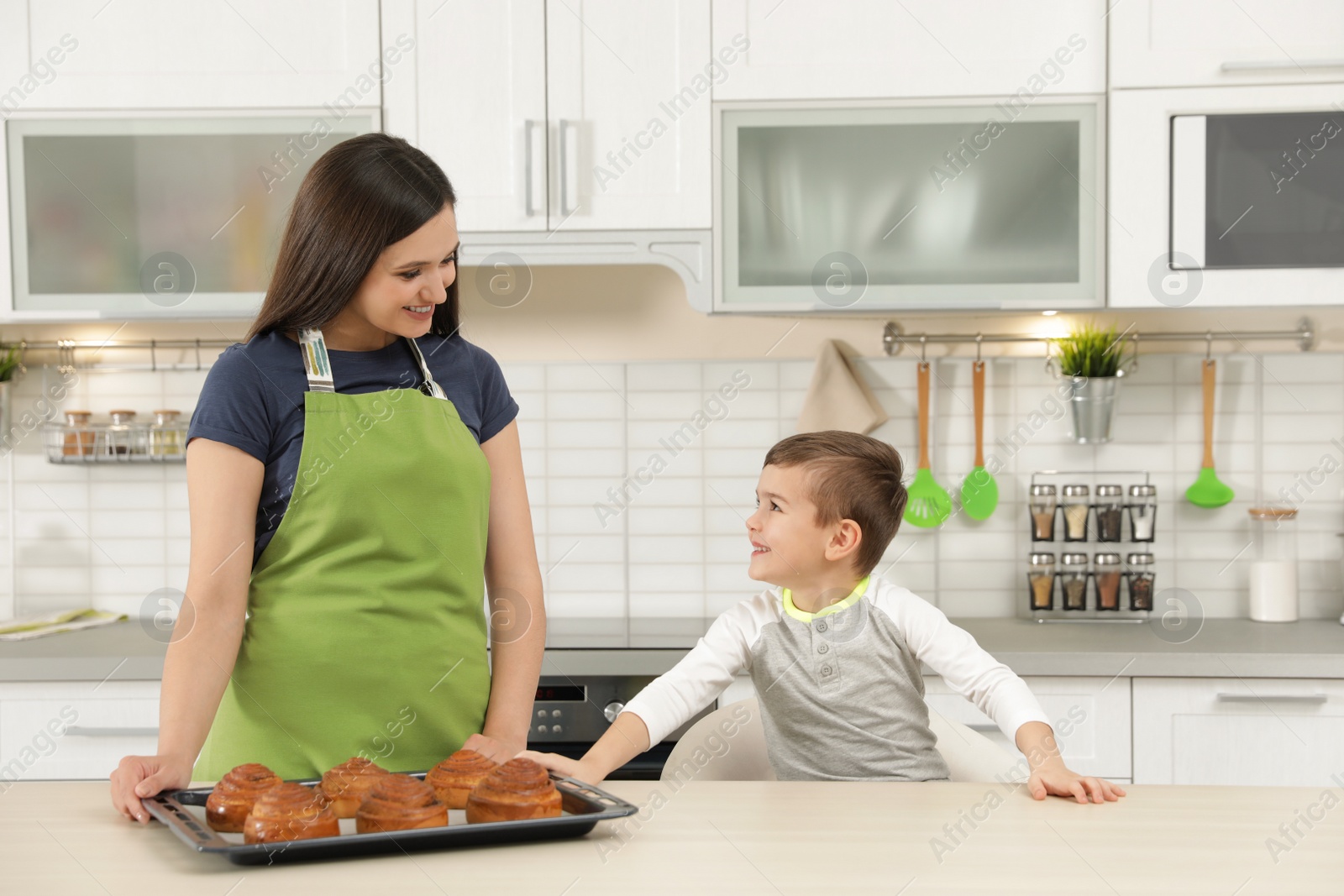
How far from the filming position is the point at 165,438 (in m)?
2.35

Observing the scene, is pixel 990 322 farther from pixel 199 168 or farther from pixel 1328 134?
pixel 199 168

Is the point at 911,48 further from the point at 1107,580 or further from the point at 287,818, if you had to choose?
the point at 287,818

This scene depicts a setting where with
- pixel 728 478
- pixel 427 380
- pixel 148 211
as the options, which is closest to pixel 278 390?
pixel 427 380

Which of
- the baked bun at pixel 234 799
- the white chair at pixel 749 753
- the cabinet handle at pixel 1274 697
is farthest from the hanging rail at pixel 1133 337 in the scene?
the baked bun at pixel 234 799

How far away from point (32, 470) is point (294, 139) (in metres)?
1.00

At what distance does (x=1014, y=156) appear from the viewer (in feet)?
6.72

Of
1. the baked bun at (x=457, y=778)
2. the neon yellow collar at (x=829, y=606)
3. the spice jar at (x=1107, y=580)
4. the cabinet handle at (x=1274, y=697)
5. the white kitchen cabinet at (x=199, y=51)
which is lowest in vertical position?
the cabinet handle at (x=1274, y=697)

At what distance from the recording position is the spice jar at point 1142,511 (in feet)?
7.18

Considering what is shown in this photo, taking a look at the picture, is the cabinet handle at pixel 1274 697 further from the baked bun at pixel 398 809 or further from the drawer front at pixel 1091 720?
the baked bun at pixel 398 809

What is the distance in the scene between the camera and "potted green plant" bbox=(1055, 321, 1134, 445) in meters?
2.21

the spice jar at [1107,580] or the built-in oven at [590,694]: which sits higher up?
the spice jar at [1107,580]

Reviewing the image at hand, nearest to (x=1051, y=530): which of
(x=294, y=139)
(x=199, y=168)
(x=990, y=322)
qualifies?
(x=990, y=322)

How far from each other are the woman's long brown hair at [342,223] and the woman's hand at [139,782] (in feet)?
1.45

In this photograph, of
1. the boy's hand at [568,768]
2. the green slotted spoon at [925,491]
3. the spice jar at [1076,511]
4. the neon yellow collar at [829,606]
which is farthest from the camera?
the green slotted spoon at [925,491]
